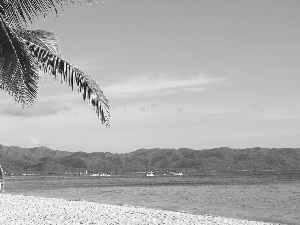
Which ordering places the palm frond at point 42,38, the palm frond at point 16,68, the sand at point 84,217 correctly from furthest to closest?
1. the sand at point 84,217
2. the palm frond at point 42,38
3. the palm frond at point 16,68

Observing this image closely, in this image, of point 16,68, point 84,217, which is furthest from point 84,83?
point 84,217

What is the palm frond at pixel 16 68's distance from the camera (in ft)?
42.5

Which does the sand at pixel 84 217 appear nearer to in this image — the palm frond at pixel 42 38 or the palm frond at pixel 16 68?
the palm frond at pixel 16 68

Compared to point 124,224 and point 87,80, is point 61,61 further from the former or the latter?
point 124,224

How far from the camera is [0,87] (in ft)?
52.2

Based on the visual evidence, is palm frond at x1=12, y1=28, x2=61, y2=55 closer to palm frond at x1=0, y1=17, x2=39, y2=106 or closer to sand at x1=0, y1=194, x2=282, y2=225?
palm frond at x1=0, y1=17, x2=39, y2=106

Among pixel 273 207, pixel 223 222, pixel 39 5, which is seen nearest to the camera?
pixel 39 5

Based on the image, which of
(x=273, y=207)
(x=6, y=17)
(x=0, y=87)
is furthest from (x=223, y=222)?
(x=273, y=207)

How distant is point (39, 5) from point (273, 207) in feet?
145

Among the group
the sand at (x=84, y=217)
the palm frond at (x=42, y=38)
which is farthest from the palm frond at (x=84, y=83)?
the sand at (x=84, y=217)

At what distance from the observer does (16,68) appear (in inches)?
530

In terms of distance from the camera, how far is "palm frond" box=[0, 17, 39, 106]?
1297cm

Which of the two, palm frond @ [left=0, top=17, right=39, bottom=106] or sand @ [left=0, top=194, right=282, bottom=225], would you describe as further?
sand @ [left=0, top=194, right=282, bottom=225]

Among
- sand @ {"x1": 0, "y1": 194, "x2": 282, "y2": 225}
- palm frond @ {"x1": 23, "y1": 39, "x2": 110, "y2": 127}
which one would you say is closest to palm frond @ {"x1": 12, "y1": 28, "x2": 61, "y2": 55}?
palm frond @ {"x1": 23, "y1": 39, "x2": 110, "y2": 127}
